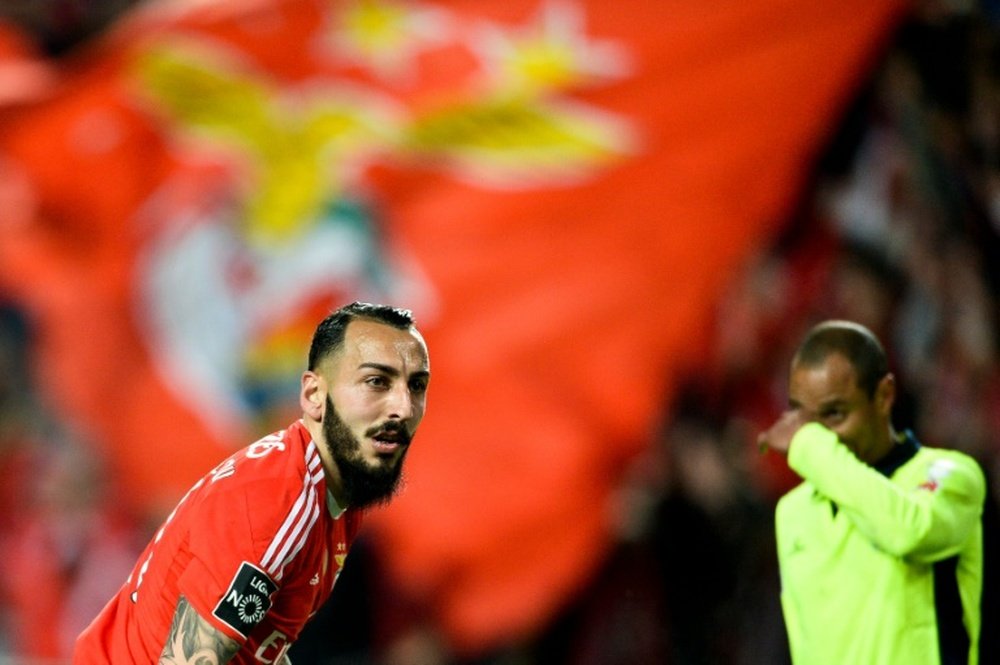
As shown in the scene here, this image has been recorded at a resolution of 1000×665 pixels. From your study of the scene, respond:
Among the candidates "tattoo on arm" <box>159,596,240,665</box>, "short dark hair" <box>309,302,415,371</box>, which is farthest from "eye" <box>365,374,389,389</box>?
"tattoo on arm" <box>159,596,240,665</box>

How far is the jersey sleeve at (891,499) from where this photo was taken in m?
3.07

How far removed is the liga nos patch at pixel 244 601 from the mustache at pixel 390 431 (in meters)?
0.37

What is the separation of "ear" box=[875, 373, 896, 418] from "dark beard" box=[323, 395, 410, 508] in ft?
3.87

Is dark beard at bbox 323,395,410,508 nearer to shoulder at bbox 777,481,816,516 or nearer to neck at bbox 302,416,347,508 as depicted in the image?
neck at bbox 302,416,347,508

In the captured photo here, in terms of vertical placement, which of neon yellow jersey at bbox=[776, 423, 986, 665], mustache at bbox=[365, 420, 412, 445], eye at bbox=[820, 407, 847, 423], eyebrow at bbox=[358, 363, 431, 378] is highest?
eyebrow at bbox=[358, 363, 431, 378]

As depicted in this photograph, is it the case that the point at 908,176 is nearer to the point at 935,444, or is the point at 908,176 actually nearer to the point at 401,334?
the point at 935,444

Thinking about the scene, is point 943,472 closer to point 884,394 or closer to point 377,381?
point 884,394

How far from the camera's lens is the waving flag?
6871 mm

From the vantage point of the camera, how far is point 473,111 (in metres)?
7.68

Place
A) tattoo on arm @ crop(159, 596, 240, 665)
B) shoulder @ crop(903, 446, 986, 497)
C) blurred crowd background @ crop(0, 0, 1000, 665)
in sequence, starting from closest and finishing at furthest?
tattoo on arm @ crop(159, 596, 240, 665), shoulder @ crop(903, 446, 986, 497), blurred crowd background @ crop(0, 0, 1000, 665)

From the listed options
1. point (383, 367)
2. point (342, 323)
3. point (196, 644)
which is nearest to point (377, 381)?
point (383, 367)

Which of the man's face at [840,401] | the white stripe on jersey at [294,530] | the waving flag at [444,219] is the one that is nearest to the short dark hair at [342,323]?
the white stripe on jersey at [294,530]

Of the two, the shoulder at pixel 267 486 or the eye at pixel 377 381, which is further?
the eye at pixel 377 381

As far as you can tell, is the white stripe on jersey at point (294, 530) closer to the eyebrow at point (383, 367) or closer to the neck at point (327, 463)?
the neck at point (327, 463)
